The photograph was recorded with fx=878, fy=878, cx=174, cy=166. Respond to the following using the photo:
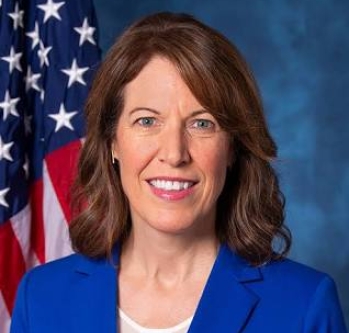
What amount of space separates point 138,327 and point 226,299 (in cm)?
26

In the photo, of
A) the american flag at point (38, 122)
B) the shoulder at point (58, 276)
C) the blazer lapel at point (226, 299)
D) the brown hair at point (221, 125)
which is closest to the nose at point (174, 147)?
the brown hair at point (221, 125)

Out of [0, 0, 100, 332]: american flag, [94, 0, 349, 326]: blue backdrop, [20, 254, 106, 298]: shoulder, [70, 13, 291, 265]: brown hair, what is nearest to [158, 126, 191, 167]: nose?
[70, 13, 291, 265]: brown hair

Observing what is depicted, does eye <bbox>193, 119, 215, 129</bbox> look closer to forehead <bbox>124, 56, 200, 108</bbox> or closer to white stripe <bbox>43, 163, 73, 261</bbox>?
forehead <bbox>124, 56, 200, 108</bbox>

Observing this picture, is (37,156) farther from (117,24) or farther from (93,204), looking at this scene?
(117,24)

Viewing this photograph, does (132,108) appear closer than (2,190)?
Yes

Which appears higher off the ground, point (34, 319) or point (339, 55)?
point (339, 55)

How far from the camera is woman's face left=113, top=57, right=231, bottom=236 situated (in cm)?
234

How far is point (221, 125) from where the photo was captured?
94.0 inches

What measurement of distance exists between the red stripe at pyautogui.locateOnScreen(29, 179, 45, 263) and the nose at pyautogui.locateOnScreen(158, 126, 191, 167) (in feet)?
4.55

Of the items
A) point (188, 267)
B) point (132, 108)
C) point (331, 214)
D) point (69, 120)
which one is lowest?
point (331, 214)

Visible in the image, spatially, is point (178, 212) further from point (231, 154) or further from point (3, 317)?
point (3, 317)

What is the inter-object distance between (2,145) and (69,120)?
11.3 inches

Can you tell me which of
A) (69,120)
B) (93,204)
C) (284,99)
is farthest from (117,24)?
(93,204)

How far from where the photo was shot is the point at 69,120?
141 inches
